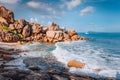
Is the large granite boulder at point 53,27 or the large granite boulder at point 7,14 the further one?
the large granite boulder at point 53,27

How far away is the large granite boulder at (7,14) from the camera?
73.1m

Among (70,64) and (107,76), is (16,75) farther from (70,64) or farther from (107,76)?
(70,64)

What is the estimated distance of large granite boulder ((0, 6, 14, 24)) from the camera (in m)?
73.1

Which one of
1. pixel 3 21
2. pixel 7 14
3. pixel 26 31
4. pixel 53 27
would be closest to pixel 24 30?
pixel 26 31

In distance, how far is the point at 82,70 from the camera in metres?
22.5

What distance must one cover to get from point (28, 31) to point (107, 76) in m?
56.5

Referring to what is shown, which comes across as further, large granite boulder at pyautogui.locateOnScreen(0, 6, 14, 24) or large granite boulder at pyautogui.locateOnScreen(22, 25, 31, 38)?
large granite boulder at pyautogui.locateOnScreen(0, 6, 14, 24)

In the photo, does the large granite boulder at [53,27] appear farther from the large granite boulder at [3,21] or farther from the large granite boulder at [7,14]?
the large granite boulder at [3,21]

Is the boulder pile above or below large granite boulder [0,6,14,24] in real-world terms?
below

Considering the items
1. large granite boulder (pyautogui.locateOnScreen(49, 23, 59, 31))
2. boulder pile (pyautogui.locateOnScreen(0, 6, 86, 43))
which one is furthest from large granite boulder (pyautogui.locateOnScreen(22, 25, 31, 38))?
large granite boulder (pyautogui.locateOnScreen(49, 23, 59, 31))

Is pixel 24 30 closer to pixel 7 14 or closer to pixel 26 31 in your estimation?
pixel 26 31

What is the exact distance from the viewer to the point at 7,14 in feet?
243

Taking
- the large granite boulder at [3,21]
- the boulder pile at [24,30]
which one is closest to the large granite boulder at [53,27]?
the boulder pile at [24,30]

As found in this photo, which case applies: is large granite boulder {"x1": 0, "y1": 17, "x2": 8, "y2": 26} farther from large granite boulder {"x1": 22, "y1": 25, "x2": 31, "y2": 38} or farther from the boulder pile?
large granite boulder {"x1": 22, "y1": 25, "x2": 31, "y2": 38}
